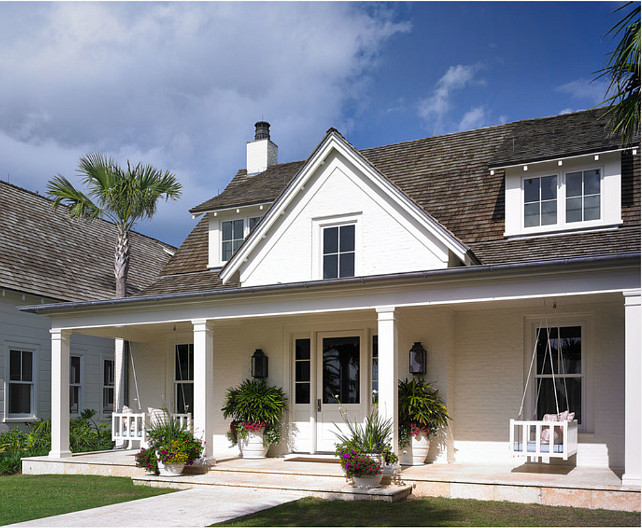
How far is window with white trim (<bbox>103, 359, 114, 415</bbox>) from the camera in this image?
20359mm

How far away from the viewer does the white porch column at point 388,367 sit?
10992 millimetres

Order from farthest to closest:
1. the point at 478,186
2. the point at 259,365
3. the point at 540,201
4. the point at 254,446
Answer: the point at 478,186
the point at 259,365
the point at 254,446
the point at 540,201

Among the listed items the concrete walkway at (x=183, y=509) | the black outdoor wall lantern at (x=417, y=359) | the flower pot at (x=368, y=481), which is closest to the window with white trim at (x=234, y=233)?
the black outdoor wall lantern at (x=417, y=359)

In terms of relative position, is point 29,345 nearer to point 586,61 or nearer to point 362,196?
point 362,196

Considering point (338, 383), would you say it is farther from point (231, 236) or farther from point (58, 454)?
point (58, 454)

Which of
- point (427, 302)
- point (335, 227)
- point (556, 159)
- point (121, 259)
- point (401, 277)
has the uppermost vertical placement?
point (556, 159)

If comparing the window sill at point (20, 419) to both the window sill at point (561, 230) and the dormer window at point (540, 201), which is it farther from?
the dormer window at point (540, 201)

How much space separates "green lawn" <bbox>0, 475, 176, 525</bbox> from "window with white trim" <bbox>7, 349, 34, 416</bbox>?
4116 mm

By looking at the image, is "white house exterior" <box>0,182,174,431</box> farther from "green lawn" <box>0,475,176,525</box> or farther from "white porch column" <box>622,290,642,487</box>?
"white porch column" <box>622,290,642,487</box>

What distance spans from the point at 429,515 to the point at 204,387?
5.22 m

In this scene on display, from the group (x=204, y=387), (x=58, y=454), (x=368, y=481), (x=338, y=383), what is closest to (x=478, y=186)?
(x=338, y=383)

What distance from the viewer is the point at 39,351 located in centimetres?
1805

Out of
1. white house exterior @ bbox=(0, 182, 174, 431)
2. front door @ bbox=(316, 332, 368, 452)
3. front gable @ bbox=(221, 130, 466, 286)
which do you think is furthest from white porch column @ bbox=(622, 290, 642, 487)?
white house exterior @ bbox=(0, 182, 174, 431)

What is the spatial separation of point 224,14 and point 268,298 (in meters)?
4.96
